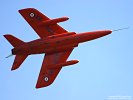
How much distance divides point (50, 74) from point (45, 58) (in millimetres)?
2872

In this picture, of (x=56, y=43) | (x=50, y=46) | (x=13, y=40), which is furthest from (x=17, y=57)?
(x=56, y=43)

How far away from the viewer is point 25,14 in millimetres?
57156

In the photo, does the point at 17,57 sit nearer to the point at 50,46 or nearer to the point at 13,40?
the point at 13,40

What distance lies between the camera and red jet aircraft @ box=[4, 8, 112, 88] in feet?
173

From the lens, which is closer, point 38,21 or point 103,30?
point 103,30

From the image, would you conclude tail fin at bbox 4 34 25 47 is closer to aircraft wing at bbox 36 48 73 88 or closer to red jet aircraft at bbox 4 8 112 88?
red jet aircraft at bbox 4 8 112 88

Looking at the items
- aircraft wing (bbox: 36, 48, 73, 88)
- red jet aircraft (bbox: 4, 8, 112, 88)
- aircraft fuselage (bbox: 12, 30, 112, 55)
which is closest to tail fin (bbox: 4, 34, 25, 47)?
red jet aircraft (bbox: 4, 8, 112, 88)

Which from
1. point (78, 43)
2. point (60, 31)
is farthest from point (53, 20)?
point (78, 43)

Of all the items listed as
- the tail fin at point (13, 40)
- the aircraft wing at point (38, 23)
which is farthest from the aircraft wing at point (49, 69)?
the tail fin at point (13, 40)

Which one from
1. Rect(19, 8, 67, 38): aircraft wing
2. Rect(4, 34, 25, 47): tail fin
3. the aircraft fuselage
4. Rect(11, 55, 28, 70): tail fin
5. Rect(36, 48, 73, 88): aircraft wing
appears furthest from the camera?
Rect(19, 8, 67, 38): aircraft wing

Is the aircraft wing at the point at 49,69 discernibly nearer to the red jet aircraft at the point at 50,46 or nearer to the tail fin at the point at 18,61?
the red jet aircraft at the point at 50,46

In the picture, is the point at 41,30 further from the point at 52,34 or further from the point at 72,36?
the point at 72,36

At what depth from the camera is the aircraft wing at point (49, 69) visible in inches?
2096

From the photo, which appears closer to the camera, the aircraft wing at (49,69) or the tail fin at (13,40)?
the aircraft wing at (49,69)
